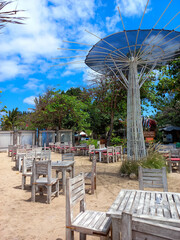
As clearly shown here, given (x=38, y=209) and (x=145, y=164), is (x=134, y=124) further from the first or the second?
(x=38, y=209)

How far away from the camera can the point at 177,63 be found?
9.03 meters

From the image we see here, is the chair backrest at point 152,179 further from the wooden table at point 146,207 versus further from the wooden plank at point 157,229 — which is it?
the wooden plank at point 157,229

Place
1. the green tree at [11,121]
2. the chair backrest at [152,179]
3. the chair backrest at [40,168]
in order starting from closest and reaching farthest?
1. the chair backrest at [152,179]
2. the chair backrest at [40,168]
3. the green tree at [11,121]

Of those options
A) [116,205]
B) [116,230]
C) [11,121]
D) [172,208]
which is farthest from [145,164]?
[11,121]

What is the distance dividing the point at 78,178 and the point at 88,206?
1937 millimetres

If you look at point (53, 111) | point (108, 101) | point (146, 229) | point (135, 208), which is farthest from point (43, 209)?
point (53, 111)

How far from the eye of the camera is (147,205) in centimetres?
212

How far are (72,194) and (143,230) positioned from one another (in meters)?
1.22

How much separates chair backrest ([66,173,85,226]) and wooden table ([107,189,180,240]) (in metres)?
0.55

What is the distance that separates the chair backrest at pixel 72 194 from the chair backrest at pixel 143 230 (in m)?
1.04

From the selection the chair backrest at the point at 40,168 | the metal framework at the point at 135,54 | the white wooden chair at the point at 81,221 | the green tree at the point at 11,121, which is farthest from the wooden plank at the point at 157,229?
the green tree at the point at 11,121

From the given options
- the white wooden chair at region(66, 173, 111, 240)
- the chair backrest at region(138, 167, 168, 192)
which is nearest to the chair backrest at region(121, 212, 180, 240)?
the white wooden chair at region(66, 173, 111, 240)

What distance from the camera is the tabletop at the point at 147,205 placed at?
1.85m

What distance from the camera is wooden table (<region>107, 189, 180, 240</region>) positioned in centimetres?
176
